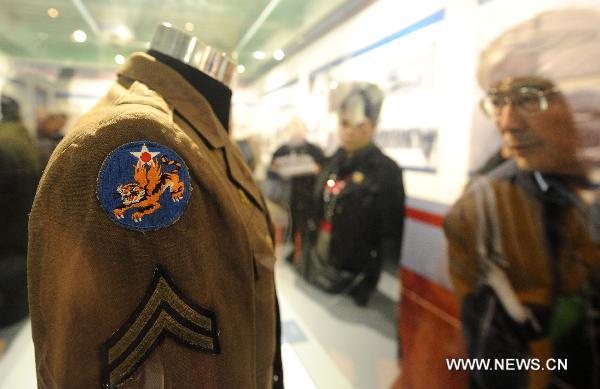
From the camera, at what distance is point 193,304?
714mm

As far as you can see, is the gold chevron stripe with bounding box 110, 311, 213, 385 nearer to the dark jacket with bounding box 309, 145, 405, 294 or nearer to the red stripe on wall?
the red stripe on wall

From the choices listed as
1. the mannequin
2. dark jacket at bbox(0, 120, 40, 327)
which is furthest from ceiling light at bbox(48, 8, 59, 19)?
the mannequin

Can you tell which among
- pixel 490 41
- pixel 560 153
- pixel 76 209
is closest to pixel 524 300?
pixel 560 153

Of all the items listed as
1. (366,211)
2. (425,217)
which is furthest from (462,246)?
(366,211)

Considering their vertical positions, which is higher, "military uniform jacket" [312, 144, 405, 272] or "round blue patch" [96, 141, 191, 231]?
"round blue patch" [96, 141, 191, 231]

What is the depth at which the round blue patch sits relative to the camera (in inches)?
24.5

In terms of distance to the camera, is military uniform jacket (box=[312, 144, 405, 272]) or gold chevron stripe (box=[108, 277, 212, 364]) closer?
gold chevron stripe (box=[108, 277, 212, 364])

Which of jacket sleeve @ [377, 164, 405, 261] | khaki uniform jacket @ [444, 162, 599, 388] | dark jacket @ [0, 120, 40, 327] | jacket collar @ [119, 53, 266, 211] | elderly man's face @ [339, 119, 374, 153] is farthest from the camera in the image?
elderly man's face @ [339, 119, 374, 153]

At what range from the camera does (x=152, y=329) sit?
69 centimetres

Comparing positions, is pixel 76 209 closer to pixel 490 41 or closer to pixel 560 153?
pixel 560 153

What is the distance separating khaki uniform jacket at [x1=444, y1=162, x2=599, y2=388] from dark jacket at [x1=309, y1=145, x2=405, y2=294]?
562 mm

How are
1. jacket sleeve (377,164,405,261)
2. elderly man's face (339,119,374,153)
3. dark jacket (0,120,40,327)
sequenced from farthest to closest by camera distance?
elderly man's face (339,119,374,153)
jacket sleeve (377,164,405,261)
dark jacket (0,120,40,327)

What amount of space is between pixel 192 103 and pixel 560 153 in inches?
36.6

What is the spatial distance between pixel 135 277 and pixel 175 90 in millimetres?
400
